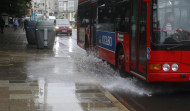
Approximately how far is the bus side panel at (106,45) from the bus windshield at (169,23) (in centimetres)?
366

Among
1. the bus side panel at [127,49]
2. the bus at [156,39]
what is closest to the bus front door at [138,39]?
the bus at [156,39]

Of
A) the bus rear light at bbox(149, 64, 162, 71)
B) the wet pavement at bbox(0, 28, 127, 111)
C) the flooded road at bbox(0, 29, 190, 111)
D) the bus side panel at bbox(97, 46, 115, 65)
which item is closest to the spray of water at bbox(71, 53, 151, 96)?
the flooded road at bbox(0, 29, 190, 111)

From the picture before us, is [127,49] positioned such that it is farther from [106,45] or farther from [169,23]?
[106,45]

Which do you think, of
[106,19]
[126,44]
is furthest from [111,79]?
[106,19]

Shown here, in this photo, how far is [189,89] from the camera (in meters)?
9.25

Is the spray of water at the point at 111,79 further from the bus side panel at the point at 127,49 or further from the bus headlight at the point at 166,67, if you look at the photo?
the bus headlight at the point at 166,67

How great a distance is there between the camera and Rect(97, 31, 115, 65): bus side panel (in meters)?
11.6

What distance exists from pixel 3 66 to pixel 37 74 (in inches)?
84.7

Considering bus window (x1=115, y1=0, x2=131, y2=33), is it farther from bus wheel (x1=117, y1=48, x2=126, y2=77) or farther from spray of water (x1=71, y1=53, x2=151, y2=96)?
spray of water (x1=71, y1=53, x2=151, y2=96)

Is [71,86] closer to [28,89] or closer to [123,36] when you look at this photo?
[28,89]

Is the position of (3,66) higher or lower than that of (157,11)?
lower

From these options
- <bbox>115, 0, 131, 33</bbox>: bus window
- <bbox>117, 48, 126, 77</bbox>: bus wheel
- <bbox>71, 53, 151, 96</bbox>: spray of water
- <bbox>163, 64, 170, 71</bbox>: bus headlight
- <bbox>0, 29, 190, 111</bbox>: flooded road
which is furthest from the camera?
<bbox>117, 48, 126, 77</bbox>: bus wheel

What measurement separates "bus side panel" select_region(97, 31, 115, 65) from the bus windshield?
366cm

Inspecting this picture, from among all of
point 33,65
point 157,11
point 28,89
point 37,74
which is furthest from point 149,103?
point 33,65
